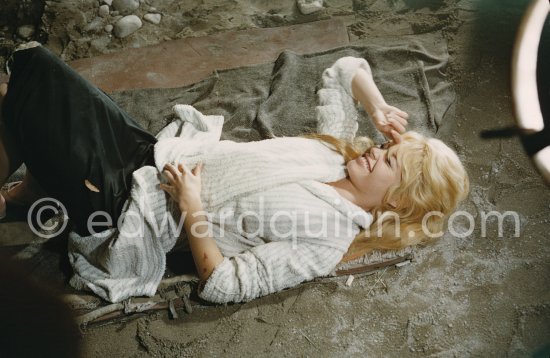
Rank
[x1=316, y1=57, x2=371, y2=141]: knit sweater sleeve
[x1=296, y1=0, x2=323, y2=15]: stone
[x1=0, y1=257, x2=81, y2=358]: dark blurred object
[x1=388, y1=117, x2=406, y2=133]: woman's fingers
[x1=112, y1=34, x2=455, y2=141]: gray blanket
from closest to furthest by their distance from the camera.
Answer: [x1=0, y1=257, x2=81, y2=358]: dark blurred object → [x1=388, y1=117, x2=406, y2=133]: woman's fingers → [x1=316, y1=57, x2=371, y2=141]: knit sweater sleeve → [x1=112, y1=34, x2=455, y2=141]: gray blanket → [x1=296, y1=0, x2=323, y2=15]: stone

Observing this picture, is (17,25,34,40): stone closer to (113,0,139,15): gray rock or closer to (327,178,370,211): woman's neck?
(113,0,139,15): gray rock

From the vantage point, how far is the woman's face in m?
1.97

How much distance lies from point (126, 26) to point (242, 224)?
2.27 m

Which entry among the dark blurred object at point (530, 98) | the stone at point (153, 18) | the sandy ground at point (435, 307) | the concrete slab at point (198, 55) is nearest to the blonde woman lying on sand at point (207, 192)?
the sandy ground at point (435, 307)

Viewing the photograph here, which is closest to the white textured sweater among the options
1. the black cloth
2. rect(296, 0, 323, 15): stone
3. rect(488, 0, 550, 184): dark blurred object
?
the black cloth

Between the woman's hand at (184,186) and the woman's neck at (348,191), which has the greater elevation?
the woman's hand at (184,186)

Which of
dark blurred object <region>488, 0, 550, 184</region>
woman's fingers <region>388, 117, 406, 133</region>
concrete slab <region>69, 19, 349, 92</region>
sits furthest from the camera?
concrete slab <region>69, 19, 349, 92</region>

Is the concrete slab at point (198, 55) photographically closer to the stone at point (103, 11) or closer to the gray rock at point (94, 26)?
the gray rock at point (94, 26)

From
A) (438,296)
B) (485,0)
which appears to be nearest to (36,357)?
(438,296)

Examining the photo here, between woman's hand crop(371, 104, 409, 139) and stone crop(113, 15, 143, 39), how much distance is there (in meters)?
2.16

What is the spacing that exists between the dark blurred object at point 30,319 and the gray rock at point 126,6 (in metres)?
3.27

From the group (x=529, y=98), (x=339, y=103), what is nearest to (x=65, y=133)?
(x=339, y=103)

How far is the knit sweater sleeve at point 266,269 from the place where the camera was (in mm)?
1926

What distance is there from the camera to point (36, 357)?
1.02m
